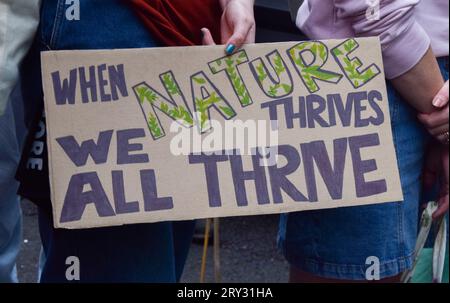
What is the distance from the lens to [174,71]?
1439 mm

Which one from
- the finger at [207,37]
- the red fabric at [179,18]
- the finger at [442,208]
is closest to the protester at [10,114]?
the red fabric at [179,18]

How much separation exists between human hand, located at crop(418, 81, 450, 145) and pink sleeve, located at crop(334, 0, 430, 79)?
0.10 metres

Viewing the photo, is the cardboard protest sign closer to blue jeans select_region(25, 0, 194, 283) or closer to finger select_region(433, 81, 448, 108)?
blue jeans select_region(25, 0, 194, 283)

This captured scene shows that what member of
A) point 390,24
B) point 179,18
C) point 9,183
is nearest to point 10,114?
point 9,183

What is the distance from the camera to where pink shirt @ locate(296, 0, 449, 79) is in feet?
5.18

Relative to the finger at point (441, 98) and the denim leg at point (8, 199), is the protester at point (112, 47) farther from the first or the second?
the finger at point (441, 98)

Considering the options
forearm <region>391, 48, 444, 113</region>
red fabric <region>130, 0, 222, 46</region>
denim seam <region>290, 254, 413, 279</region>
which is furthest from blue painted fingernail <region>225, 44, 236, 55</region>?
denim seam <region>290, 254, 413, 279</region>

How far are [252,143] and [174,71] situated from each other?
7.6 inches

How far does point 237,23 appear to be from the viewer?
60.2 inches

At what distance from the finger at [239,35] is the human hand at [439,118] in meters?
0.44

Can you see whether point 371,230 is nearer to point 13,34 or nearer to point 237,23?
point 237,23

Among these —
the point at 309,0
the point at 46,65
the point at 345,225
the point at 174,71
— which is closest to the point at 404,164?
the point at 345,225

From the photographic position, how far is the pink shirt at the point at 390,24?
1.58 meters
